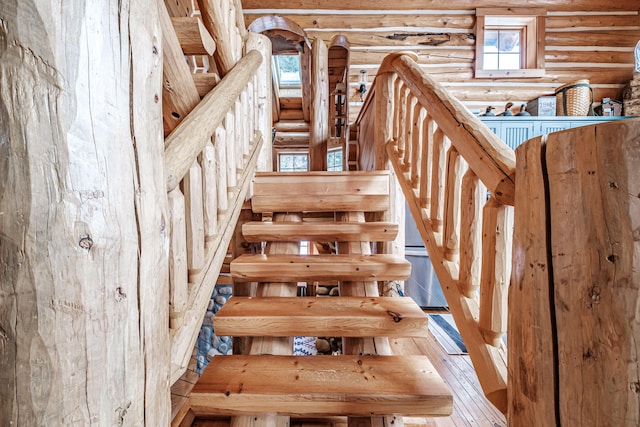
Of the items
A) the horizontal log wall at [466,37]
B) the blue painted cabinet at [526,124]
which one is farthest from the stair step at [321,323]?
the horizontal log wall at [466,37]

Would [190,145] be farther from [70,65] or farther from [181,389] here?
[181,389]

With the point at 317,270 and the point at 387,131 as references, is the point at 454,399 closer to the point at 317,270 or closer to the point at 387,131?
the point at 317,270

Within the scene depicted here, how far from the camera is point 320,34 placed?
428 cm

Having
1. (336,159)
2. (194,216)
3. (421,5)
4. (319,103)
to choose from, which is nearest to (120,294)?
(194,216)

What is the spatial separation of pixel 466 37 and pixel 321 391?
5.24 meters

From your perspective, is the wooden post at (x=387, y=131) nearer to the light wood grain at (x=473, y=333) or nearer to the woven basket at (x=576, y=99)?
the light wood grain at (x=473, y=333)

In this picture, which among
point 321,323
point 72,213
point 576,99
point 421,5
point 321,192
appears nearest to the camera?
point 72,213

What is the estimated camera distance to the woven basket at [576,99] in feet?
11.9

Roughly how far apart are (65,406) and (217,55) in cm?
148

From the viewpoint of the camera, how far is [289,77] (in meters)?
7.04

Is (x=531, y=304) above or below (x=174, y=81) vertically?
below

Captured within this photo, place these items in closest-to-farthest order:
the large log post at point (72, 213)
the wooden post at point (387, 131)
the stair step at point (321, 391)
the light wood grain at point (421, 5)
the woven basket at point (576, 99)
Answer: the large log post at point (72, 213) < the stair step at point (321, 391) < the wooden post at point (387, 131) < the woven basket at point (576, 99) < the light wood grain at point (421, 5)

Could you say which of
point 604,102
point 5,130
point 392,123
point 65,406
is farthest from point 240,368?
point 604,102

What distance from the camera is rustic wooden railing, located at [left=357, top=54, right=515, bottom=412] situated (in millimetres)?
845
